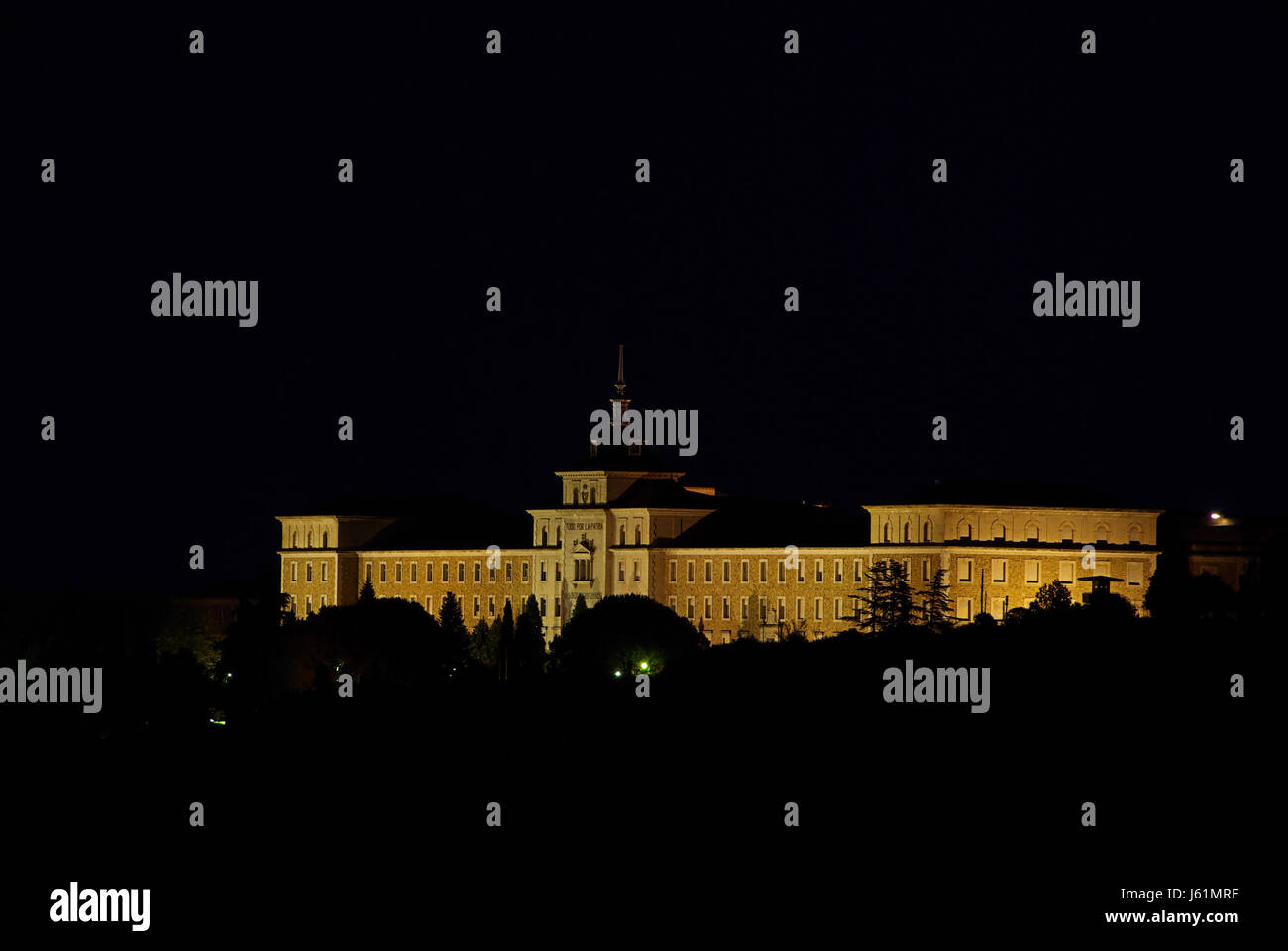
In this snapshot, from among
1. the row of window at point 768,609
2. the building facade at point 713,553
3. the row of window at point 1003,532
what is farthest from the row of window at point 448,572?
the row of window at point 1003,532

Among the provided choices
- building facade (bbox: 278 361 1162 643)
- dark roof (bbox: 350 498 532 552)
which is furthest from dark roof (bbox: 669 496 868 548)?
dark roof (bbox: 350 498 532 552)

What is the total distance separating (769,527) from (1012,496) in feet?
40.9

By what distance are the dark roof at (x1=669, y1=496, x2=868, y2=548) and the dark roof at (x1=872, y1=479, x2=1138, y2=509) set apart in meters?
4.10

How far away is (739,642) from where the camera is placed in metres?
129

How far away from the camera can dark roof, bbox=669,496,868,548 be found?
167 metres

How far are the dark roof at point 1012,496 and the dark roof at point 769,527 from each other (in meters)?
4.10

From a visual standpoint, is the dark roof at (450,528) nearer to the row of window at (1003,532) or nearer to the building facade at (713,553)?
the building facade at (713,553)

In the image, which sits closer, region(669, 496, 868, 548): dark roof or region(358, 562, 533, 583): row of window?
region(669, 496, 868, 548): dark roof

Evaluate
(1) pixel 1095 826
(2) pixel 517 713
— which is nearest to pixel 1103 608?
(2) pixel 517 713

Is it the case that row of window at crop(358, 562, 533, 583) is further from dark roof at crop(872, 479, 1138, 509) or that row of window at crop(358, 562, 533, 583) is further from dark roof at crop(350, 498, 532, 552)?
dark roof at crop(872, 479, 1138, 509)

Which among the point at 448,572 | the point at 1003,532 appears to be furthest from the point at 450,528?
the point at 1003,532

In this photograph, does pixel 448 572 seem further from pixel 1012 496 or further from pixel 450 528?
pixel 1012 496
